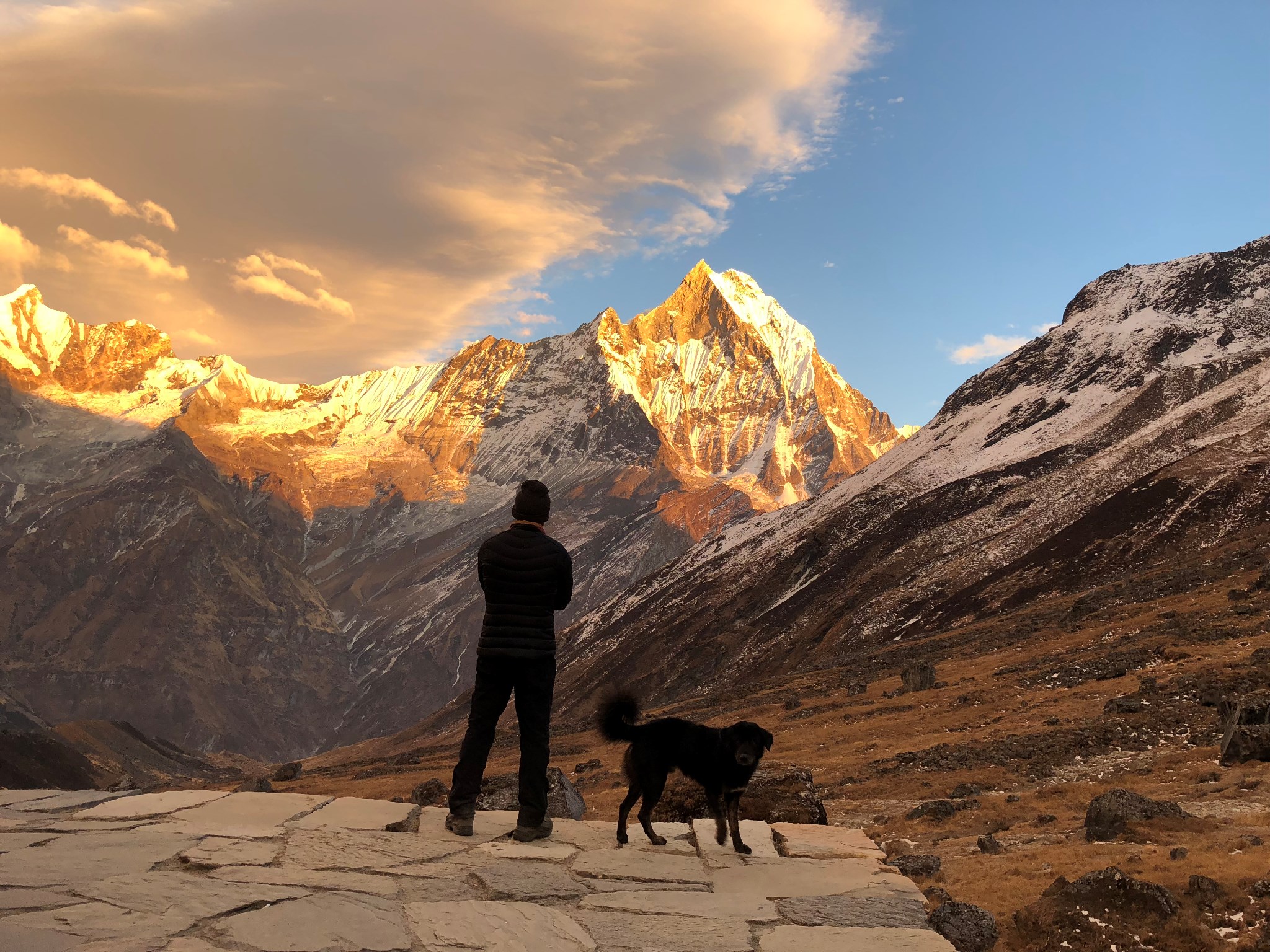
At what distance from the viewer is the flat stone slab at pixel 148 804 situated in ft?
35.1

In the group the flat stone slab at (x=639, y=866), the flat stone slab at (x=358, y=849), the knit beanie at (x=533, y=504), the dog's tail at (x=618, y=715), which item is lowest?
the flat stone slab at (x=639, y=866)

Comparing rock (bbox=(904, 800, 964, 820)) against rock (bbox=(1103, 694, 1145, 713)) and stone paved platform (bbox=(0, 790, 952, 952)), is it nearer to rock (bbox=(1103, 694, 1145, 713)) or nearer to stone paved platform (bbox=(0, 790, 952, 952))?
stone paved platform (bbox=(0, 790, 952, 952))

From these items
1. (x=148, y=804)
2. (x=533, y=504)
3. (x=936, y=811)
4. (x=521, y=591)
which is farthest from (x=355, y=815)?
(x=936, y=811)

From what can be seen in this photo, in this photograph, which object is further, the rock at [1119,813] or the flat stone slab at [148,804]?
the rock at [1119,813]

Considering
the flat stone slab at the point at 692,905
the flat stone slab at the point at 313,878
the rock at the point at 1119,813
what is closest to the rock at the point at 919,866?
the rock at the point at 1119,813

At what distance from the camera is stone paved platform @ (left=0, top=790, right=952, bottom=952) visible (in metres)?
7.03

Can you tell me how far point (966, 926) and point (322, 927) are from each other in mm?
5781

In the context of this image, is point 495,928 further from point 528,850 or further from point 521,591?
point 521,591

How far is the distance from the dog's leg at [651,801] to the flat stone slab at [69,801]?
20.2 ft

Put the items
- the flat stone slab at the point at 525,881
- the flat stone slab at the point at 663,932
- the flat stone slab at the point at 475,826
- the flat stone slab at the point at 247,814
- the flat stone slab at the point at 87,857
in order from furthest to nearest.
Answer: the flat stone slab at the point at 475,826
the flat stone slab at the point at 247,814
the flat stone slab at the point at 525,881
the flat stone slab at the point at 87,857
the flat stone slab at the point at 663,932

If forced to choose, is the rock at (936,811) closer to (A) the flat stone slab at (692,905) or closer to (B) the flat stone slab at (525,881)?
(A) the flat stone slab at (692,905)

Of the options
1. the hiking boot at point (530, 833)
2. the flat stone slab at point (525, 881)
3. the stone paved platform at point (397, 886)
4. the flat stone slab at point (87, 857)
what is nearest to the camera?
the stone paved platform at point (397, 886)

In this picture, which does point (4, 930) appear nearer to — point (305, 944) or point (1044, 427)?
point (305, 944)

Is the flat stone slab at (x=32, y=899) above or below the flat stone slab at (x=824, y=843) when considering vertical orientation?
above
